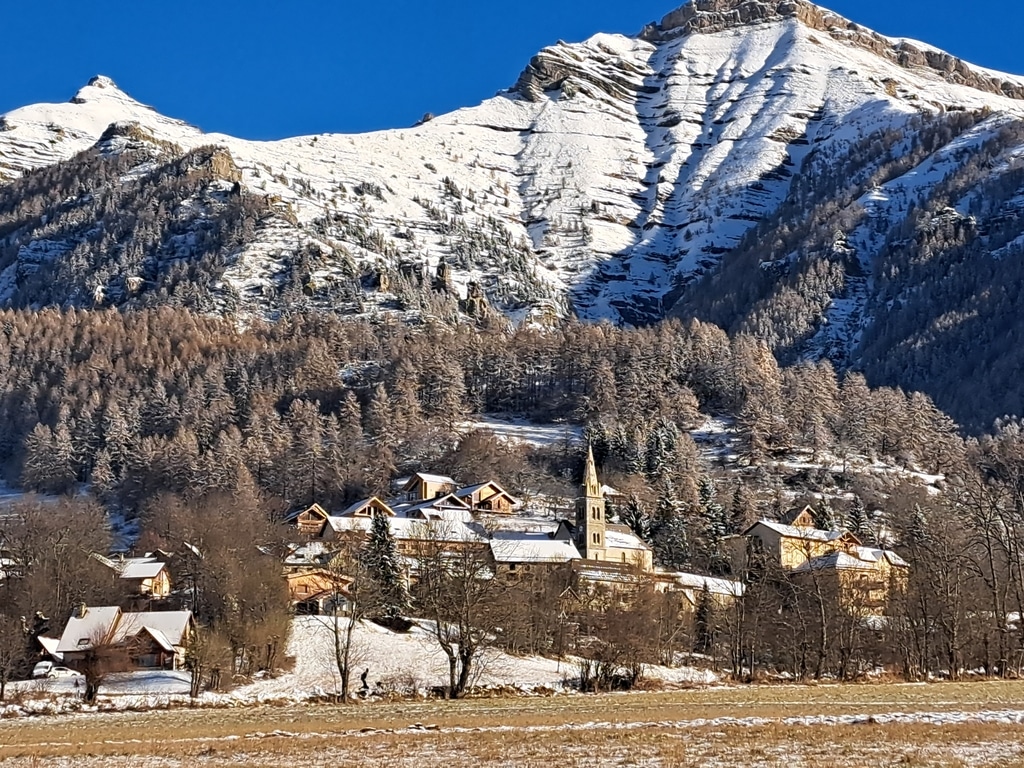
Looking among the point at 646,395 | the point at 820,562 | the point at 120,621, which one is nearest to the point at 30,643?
the point at 120,621

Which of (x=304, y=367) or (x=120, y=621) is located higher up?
(x=304, y=367)

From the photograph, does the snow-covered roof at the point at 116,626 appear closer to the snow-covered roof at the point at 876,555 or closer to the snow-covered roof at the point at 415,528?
the snow-covered roof at the point at 415,528

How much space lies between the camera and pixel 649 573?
315 feet

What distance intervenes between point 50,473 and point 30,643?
90.6 metres

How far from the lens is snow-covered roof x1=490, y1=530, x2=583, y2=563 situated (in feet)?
323

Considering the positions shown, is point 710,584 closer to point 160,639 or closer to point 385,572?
point 385,572

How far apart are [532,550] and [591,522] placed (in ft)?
22.0

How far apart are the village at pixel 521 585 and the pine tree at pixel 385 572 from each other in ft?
0.81

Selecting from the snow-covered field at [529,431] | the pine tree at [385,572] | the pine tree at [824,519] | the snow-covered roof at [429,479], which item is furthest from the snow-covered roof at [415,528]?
the snow-covered field at [529,431]

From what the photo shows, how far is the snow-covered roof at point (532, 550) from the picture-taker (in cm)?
9844

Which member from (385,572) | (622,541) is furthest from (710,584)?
(385,572)

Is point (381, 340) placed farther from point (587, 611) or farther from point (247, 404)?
point (587, 611)

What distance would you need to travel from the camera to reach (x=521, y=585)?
8812cm

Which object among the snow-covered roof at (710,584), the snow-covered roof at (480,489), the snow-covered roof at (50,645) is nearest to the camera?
the snow-covered roof at (50,645)
